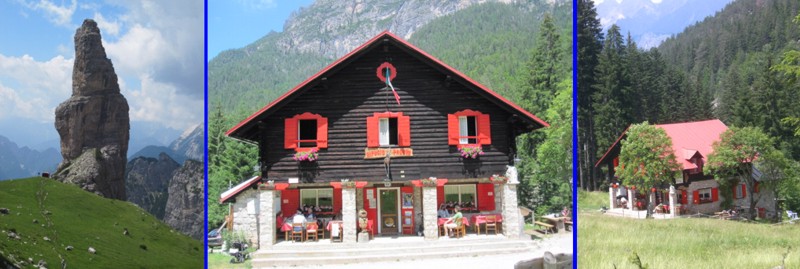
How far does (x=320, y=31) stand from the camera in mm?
13180

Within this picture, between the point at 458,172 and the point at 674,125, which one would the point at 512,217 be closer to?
the point at 458,172

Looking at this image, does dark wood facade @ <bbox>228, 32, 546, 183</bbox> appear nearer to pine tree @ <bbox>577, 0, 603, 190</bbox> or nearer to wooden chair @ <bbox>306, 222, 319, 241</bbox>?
wooden chair @ <bbox>306, 222, 319, 241</bbox>

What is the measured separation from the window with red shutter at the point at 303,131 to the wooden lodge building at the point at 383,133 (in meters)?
0.01

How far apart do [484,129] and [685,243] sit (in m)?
3.91

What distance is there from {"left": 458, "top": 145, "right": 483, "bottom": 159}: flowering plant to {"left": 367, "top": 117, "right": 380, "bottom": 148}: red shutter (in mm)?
1072

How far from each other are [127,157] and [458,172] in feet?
Result: 32.7

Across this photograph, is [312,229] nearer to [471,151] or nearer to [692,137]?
[471,151]

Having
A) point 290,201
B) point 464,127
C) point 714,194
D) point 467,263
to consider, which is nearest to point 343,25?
point 290,201

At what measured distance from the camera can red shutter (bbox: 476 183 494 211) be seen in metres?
7.52

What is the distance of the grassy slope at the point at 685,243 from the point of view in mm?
7477

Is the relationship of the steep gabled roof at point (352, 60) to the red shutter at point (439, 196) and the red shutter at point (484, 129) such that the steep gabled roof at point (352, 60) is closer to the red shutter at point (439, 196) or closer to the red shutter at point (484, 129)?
the red shutter at point (484, 129)

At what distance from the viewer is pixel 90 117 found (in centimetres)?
1298

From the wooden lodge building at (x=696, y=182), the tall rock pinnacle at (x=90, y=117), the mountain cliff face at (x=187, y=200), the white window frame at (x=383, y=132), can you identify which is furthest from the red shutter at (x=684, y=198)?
the tall rock pinnacle at (x=90, y=117)

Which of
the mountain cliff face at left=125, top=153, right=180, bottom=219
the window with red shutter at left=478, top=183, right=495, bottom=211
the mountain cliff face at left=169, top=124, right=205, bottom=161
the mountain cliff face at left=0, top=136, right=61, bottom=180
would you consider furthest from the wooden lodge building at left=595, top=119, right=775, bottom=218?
the mountain cliff face at left=125, top=153, right=180, bottom=219
